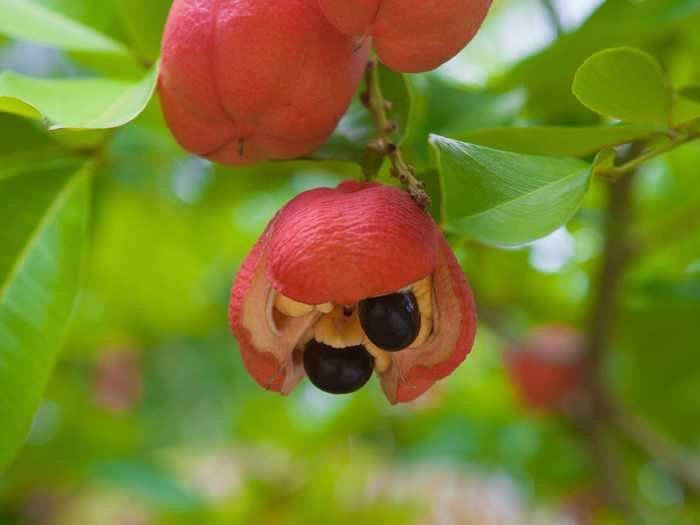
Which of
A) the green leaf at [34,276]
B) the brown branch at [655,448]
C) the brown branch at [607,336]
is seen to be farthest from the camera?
the brown branch at [655,448]

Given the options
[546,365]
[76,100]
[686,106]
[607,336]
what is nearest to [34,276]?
[76,100]

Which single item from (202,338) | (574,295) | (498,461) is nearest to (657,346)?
(574,295)

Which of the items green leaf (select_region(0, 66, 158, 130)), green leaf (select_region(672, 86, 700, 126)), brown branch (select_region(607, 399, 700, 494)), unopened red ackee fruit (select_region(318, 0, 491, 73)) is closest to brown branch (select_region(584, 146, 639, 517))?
brown branch (select_region(607, 399, 700, 494))

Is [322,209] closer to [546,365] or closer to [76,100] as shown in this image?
[76,100]

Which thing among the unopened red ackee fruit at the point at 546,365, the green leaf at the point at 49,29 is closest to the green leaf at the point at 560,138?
the green leaf at the point at 49,29

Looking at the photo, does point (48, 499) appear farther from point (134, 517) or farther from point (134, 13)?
point (134, 13)

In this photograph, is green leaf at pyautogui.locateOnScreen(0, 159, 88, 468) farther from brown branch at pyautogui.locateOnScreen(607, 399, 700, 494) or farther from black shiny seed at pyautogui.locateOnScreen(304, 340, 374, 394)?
brown branch at pyautogui.locateOnScreen(607, 399, 700, 494)

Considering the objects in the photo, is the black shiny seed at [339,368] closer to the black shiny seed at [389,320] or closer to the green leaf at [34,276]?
the black shiny seed at [389,320]
